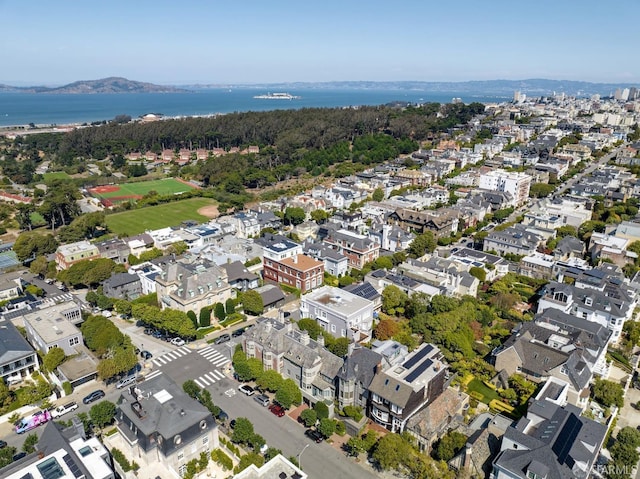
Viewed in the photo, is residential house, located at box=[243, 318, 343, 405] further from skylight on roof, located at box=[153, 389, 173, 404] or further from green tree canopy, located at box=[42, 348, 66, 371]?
green tree canopy, located at box=[42, 348, 66, 371]

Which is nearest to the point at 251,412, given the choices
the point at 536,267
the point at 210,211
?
the point at 536,267

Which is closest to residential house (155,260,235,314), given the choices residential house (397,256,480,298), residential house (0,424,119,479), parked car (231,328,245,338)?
parked car (231,328,245,338)

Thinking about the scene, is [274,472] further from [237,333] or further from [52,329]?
[52,329]

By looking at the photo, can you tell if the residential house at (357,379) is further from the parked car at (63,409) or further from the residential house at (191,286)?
the parked car at (63,409)

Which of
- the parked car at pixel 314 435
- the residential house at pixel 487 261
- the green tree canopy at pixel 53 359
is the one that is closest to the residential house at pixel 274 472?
the parked car at pixel 314 435

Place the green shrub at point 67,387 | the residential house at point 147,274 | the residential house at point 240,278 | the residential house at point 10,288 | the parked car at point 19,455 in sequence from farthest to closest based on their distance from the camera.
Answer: the residential house at point 240,278 < the residential house at point 147,274 < the residential house at point 10,288 < the green shrub at point 67,387 < the parked car at point 19,455

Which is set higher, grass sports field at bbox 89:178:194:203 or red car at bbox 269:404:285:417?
red car at bbox 269:404:285:417
